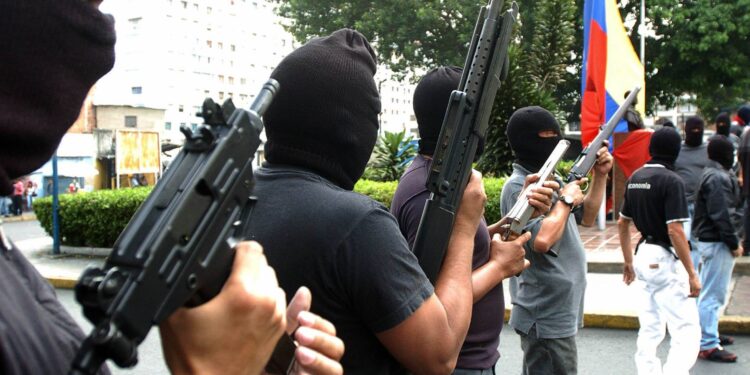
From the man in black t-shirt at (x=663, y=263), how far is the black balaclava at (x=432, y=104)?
8.32 feet

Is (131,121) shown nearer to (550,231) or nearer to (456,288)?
(550,231)

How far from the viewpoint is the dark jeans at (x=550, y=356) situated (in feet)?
10.8

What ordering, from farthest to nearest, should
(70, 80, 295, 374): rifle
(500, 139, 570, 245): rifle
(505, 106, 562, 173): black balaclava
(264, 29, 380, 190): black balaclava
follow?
(505, 106, 562, 173): black balaclava, (500, 139, 570, 245): rifle, (264, 29, 380, 190): black balaclava, (70, 80, 295, 374): rifle

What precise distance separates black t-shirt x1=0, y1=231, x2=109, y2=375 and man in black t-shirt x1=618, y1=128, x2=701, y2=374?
432 cm

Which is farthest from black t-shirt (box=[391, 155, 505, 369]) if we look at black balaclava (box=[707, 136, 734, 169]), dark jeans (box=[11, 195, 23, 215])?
dark jeans (box=[11, 195, 23, 215])

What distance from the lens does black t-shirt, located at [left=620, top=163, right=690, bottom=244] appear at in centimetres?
460

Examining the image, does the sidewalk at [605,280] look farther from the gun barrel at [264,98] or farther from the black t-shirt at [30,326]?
the black t-shirt at [30,326]

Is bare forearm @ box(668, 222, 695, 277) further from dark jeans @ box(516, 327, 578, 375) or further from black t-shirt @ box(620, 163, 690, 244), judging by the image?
dark jeans @ box(516, 327, 578, 375)

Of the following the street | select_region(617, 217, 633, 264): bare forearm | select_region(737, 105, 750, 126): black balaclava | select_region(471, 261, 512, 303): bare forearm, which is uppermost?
select_region(737, 105, 750, 126): black balaclava

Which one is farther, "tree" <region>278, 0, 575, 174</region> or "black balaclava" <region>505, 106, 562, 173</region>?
"tree" <region>278, 0, 575, 174</region>

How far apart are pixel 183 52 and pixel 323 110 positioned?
2219 inches

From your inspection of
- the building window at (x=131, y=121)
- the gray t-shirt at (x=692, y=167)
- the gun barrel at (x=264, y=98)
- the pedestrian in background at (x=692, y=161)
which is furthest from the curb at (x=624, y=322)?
the building window at (x=131, y=121)

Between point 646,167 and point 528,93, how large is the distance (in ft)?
20.7

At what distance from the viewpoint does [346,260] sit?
5.42ft
